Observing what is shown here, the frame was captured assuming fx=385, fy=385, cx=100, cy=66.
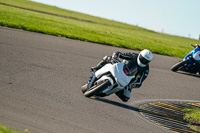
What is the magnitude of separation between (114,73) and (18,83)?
2.26 metres

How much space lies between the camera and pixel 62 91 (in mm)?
9195

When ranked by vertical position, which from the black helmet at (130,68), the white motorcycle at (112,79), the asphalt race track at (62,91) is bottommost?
the asphalt race track at (62,91)

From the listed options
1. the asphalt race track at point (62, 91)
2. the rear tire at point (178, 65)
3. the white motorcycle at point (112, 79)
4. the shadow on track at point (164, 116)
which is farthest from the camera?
the rear tire at point (178, 65)

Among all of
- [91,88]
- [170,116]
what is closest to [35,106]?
[91,88]

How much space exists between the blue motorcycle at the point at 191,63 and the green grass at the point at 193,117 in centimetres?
549

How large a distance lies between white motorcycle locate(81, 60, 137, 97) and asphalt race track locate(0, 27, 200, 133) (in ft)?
1.05

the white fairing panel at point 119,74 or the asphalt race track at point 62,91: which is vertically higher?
the white fairing panel at point 119,74

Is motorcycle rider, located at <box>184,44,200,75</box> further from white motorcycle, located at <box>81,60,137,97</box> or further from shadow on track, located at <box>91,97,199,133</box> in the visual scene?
white motorcycle, located at <box>81,60,137,97</box>

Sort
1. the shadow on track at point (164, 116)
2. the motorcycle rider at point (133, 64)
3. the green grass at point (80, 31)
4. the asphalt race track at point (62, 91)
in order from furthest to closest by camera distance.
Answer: the green grass at point (80, 31) < the motorcycle rider at point (133, 64) < the shadow on track at point (164, 116) < the asphalt race track at point (62, 91)

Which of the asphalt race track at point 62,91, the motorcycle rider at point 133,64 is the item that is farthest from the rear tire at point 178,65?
the motorcycle rider at point 133,64

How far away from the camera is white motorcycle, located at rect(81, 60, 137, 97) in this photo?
28.5ft

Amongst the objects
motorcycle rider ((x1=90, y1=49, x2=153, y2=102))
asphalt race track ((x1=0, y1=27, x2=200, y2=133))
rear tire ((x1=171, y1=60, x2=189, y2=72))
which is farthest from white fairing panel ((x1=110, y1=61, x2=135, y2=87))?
rear tire ((x1=171, y1=60, x2=189, y2=72))

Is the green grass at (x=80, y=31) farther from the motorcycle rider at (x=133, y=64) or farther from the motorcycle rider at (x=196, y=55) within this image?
the motorcycle rider at (x=133, y=64)

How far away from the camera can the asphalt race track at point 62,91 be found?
265 inches
